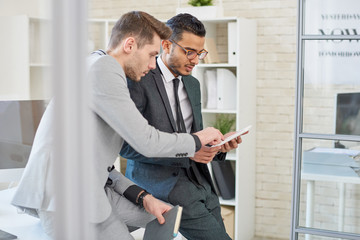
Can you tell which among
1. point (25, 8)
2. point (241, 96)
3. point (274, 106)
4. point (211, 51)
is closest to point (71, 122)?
point (25, 8)

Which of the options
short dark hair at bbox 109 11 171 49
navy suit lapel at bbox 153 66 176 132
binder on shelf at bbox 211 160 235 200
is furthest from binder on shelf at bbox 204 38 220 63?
short dark hair at bbox 109 11 171 49

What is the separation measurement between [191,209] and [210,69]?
2.20 meters

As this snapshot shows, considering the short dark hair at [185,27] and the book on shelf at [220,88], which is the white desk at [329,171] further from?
the book on shelf at [220,88]

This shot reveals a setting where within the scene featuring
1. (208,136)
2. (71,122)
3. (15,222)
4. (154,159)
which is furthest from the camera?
(154,159)

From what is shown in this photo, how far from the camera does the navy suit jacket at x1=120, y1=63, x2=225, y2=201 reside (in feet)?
6.42

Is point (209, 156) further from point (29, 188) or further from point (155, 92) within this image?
point (29, 188)

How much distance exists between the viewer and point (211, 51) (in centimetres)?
396

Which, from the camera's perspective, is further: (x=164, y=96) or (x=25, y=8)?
(x=164, y=96)

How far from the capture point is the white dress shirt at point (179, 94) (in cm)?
209

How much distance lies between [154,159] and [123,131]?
0.46m

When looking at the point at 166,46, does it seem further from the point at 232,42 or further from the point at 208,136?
the point at 232,42

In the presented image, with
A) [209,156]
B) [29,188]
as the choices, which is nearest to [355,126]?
→ [209,156]

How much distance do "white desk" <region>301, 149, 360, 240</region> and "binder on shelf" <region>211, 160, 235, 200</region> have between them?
116 centimetres

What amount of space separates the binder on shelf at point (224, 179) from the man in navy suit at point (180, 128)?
1.73m
